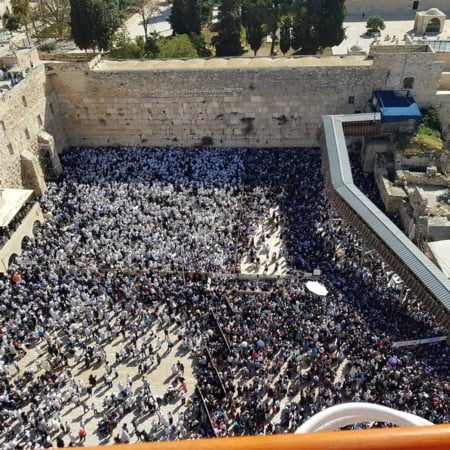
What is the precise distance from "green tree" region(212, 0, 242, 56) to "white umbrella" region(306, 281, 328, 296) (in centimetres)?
2248

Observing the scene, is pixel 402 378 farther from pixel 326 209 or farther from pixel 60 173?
pixel 60 173

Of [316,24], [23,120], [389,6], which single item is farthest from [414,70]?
[389,6]

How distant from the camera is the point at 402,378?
13.7 metres

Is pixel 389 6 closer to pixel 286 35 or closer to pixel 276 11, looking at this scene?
pixel 286 35

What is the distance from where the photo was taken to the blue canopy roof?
2362cm

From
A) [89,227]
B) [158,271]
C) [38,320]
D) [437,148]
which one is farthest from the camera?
[437,148]

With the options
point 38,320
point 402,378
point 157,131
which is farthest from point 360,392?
point 157,131

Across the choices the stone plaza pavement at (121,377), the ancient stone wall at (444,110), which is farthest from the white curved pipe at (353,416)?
the ancient stone wall at (444,110)

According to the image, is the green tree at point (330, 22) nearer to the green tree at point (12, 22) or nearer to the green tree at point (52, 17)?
the green tree at point (52, 17)

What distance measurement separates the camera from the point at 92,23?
30484mm

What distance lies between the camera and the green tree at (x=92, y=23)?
29.9 m

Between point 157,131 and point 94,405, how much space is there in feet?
56.6

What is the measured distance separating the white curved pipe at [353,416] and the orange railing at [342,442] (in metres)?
1.50

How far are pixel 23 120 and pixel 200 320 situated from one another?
1504cm
